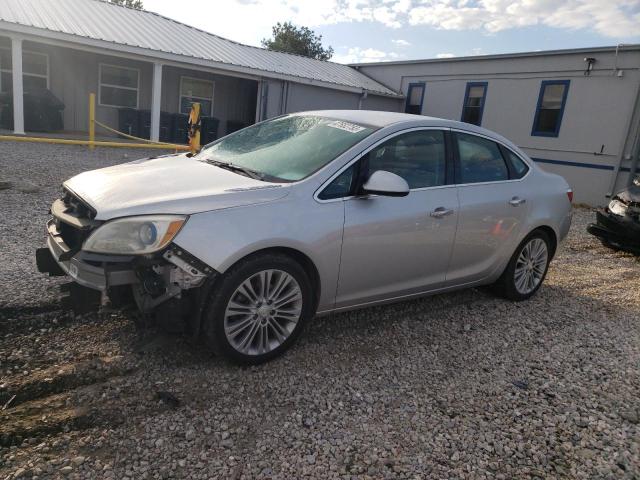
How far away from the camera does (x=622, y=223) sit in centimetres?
741

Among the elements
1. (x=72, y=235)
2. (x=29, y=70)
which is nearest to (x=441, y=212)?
(x=72, y=235)

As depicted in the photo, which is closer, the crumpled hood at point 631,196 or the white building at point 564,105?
the crumpled hood at point 631,196

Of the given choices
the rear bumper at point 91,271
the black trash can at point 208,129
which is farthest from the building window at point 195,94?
the rear bumper at point 91,271

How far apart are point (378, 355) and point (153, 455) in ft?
5.71

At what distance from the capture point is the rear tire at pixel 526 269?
15.9ft

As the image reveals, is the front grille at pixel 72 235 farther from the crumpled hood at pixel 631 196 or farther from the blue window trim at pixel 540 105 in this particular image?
the blue window trim at pixel 540 105

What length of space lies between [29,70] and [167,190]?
15365 millimetres

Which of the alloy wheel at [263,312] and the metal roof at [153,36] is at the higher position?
the metal roof at [153,36]

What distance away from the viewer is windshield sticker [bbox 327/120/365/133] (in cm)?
388

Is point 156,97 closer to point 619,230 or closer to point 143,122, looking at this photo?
point 143,122

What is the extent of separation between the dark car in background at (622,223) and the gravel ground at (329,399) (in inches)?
132

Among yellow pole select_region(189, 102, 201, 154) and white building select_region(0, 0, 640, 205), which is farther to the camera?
white building select_region(0, 0, 640, 205)

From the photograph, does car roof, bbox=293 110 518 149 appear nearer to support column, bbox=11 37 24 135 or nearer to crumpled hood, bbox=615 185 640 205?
crumpled hood, bbox=615 185 640 205

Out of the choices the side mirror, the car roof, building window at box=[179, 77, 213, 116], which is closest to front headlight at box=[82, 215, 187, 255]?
the side mirror
